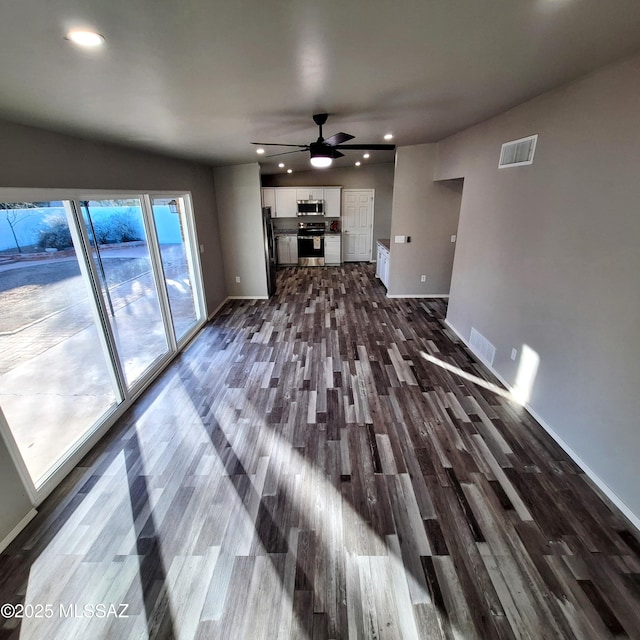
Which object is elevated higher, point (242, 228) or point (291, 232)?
point (242, 228)

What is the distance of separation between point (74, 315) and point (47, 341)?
316 millimetres

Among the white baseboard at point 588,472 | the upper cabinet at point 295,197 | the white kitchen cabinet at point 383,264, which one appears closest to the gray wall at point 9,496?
the white baseboard at point 588,472

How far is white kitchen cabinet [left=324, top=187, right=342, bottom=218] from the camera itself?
351 inches

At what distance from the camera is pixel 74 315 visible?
9.70ft

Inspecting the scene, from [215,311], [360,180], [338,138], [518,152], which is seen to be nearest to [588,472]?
[518,152]

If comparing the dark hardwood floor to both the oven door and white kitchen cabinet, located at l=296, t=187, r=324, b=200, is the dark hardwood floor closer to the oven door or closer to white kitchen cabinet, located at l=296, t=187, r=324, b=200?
the oven door

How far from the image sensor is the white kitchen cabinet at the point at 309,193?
891 cm

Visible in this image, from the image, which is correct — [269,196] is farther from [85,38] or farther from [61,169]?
[85,38]

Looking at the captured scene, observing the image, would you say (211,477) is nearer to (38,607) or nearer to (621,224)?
(38,607)

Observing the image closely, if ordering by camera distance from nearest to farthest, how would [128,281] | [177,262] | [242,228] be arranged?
[128,281], [177,262], [242,228]

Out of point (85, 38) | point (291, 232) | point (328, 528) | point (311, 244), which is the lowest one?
point (328, 528)

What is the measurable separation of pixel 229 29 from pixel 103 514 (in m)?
2.90

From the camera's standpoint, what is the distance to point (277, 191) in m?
9.00

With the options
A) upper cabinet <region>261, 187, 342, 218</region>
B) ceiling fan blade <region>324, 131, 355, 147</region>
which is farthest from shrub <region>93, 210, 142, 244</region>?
upper cabinet <region>261, 187, 342, 218</region>
